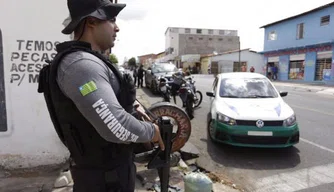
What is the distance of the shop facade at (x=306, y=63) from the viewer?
2325 cm

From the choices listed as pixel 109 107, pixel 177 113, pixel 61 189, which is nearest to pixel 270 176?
pixel 177 113

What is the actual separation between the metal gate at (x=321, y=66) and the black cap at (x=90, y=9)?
25.5m

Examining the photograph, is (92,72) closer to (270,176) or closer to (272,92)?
(270,176)

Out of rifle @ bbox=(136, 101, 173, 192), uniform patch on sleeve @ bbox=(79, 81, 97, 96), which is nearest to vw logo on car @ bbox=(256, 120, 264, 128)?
rifle @ bbox=(136, 101, 173, 192)

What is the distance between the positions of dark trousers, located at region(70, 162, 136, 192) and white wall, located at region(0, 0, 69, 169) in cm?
284

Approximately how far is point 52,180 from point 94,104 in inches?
110

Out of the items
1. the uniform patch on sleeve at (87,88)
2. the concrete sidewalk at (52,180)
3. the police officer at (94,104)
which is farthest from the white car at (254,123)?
the uniform patch on sleeve at (87,88)

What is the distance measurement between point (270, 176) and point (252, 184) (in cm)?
46

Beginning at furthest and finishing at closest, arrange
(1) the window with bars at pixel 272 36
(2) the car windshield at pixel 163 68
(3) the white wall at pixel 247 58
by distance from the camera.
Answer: (3) the white wall at pixel 247 58 → (1) the window with bars at pixel 272 36 → (2) the car windshield at pixel 163 68

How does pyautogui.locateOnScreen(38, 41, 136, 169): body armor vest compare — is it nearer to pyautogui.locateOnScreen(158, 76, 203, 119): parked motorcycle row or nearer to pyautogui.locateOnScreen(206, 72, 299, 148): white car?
pyautogui.locateOnScreen(206, 72, 299, 148): white car

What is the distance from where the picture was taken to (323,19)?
24188mm

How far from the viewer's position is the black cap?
1.52 metres

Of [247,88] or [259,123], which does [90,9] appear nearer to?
[259,123]

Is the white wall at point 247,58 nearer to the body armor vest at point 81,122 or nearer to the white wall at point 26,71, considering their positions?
the white wall at point 26,71
